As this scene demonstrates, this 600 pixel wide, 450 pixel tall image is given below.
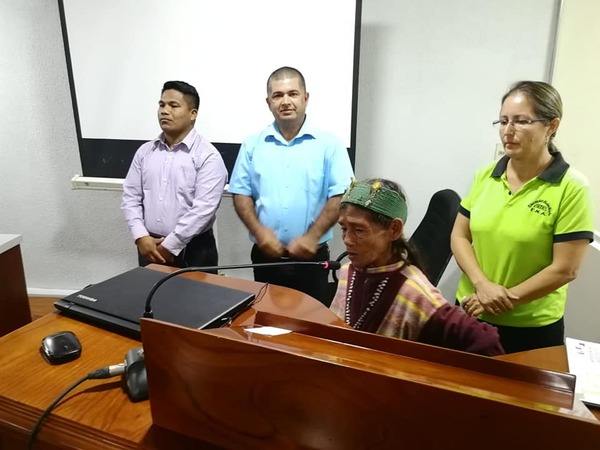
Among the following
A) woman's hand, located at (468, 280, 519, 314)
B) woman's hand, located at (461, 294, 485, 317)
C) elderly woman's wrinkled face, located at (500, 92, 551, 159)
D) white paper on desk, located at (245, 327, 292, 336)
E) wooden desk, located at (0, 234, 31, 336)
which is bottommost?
wooden desk, located at (0, 234, 31, 336)

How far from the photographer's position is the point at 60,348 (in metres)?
0.90

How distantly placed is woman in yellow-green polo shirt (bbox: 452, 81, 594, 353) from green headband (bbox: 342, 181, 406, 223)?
0.55 metres

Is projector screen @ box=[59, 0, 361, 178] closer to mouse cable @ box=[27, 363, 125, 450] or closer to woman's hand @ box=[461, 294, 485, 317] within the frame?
woman's hand @ box=[461, 294, 485, 317]

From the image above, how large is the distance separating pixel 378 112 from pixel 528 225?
128 centimetres

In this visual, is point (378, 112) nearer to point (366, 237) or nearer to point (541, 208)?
point (541, 208)

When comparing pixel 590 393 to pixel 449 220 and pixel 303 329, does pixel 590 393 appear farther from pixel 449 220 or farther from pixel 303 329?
pixel 449 220

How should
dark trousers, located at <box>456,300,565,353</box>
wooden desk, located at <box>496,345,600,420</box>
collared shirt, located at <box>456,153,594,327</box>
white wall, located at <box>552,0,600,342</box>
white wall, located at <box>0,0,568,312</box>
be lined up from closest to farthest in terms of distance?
wooden desk, located at <box>496,345,600,420</box>
collared shirt, located at <box>456,153,594,327</box>
dark trousers, located at <box>456,300,565,353</box>
white wall, located at <box>552,0,600,342</box>
white wall, located at <box>0,0,568,312</box>

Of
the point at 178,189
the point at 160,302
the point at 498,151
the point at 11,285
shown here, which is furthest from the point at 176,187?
the point at 498,151

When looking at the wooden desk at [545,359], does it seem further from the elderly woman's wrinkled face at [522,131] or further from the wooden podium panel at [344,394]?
the elderly woman's wrinkled face at [522,131]

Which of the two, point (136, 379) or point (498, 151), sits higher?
point (498, 151)

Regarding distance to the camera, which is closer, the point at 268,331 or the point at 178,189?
the point at 268,331

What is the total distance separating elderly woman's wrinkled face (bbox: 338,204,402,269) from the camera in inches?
43.1

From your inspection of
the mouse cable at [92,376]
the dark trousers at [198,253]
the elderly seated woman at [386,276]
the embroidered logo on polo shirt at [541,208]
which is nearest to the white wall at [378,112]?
the dark trousers at [198,253]

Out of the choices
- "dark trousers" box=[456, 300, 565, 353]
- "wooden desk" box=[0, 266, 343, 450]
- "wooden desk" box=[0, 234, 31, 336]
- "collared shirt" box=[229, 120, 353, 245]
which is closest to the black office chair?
"dark trousers" box=[456, 300, 565, 353]
